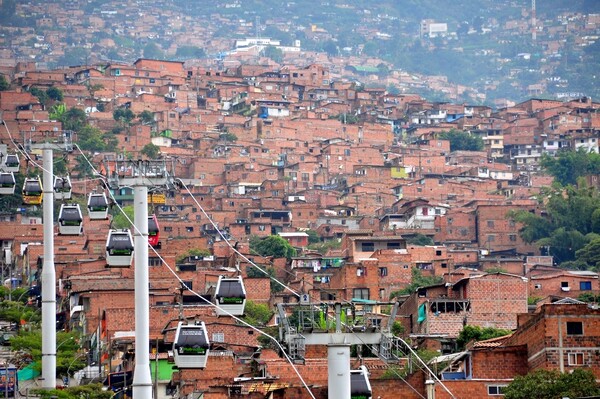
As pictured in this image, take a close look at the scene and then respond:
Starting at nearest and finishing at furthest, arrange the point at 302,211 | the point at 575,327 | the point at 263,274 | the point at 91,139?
1. the point at 575,327
2. the point at 263,274
3. the point at 302,211
4. the point at 91,139

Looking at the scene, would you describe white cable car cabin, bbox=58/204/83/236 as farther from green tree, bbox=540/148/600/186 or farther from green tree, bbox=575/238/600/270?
green tree, bbox=540/148/600/186

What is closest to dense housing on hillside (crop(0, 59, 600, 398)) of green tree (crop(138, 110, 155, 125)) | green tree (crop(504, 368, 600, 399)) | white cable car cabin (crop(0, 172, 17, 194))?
green tree (crop(138, 110, 155, 125))

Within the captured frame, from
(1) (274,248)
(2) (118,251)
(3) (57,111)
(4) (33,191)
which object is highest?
(3) (57,111)

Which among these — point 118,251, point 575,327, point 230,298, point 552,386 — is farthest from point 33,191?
point 575,327

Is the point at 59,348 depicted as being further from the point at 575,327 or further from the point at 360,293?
the point at 575,327

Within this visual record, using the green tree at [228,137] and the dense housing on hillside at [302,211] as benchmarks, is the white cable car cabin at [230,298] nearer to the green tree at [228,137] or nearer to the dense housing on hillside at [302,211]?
the dense housing on hillside at [302,211]

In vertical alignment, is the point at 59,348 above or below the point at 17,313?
below
